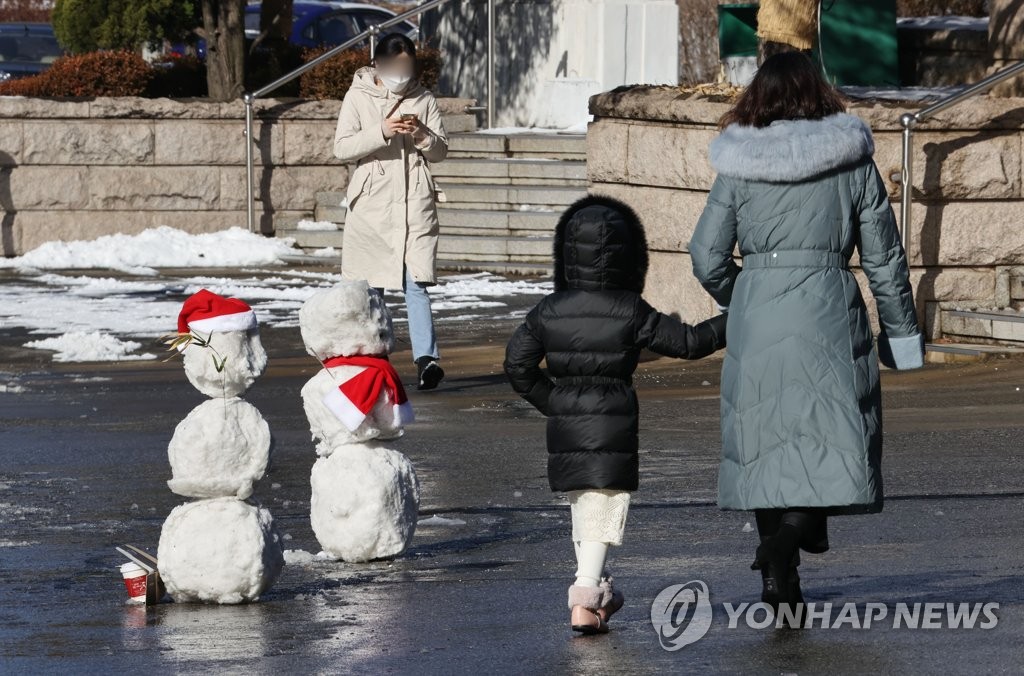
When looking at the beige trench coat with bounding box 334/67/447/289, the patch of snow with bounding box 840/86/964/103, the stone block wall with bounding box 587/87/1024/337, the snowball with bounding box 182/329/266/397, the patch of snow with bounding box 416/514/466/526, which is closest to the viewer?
the snowball with bounding box 182/329/266/397

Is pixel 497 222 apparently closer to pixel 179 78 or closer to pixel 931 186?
pixel 179 78

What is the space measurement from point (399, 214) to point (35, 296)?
215 inches

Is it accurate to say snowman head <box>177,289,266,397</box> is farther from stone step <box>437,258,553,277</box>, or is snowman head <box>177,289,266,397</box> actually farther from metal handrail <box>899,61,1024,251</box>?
stone step <box>437,258,553,277</box>

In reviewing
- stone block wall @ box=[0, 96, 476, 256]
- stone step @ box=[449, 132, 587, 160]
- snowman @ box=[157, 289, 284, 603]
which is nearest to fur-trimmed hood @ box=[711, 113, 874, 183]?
Answer: snowman @ box=[157, 289, 284, 603]

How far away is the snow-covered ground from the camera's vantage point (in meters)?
12.1

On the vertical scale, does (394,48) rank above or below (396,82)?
above

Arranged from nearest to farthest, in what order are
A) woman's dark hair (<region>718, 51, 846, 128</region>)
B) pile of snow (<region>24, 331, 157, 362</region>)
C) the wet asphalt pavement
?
the wet asphalt pavement, woman's dark hair (<region>718, 51, 846, 128</region>), pile of snow (<region>24, 331, 157, 362</region>)

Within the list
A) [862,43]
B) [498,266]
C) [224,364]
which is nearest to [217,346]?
[224,364]

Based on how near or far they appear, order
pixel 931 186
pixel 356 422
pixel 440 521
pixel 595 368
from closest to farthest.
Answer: pixel 595 368, pixel 356 422, pixel 440 521, pixel 931 186

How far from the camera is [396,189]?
31.6 ft

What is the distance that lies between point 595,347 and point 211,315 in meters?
1.27

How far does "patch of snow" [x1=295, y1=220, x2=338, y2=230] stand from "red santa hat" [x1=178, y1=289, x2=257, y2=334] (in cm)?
1096

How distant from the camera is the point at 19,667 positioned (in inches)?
198

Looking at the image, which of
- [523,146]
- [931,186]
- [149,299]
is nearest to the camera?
[931,186]
